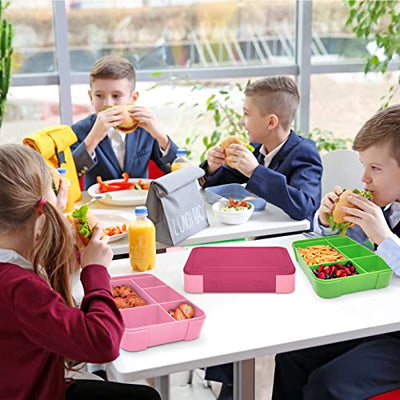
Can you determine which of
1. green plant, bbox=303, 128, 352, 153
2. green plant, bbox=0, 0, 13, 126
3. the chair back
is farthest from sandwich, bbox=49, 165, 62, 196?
green plant, bbox=303, 128, 352, 153

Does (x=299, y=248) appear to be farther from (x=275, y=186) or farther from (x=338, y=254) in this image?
(x=275, y=186)

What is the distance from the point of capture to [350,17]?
4156mm

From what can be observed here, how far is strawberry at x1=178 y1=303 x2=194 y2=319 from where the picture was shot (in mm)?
1599

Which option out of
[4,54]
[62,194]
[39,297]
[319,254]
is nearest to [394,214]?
[319,254]

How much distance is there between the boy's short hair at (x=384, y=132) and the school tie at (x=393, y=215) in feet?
0.48

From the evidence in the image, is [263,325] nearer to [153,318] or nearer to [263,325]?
[263,325]

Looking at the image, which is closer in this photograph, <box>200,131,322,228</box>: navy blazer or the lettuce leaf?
the lettuce leaf

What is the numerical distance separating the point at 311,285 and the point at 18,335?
2.60 ft

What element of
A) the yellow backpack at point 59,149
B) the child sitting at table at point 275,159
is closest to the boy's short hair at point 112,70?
the yellow backpack at point 59,149

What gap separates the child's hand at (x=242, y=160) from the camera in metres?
2.50

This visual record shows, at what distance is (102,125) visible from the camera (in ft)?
9.27

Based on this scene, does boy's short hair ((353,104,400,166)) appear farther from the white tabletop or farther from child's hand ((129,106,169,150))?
child's hand ((129,106,169,150))

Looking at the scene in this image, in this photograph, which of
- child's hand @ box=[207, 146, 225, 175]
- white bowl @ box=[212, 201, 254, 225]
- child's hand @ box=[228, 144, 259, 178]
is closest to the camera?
white bowl @ box=[212, 201, 254, 225]

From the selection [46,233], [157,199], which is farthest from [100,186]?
[46,233]
